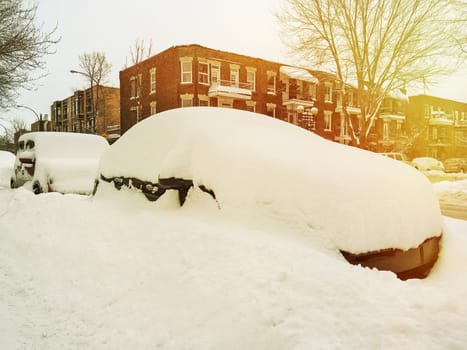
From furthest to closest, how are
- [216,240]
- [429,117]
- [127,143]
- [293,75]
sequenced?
[429,117], [293,75], [127,143], [216,240]

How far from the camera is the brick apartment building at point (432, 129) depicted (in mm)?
47281

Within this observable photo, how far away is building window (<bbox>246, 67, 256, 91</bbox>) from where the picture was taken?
31.3 meters

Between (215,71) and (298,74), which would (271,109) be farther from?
(215,71)

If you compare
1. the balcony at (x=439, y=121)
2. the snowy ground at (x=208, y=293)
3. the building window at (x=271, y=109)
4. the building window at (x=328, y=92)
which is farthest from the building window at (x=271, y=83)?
the snowy ground at (x=208, y=293)

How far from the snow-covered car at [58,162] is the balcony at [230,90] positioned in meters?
19.8

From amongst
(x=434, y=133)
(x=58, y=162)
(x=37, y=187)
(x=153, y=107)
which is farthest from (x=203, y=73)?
(x=434, y=133)

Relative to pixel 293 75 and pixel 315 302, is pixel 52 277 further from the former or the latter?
pixel 293 75

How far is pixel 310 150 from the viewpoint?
3582 millimetres

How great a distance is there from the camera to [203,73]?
2853cm

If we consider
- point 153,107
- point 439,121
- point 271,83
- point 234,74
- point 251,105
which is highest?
point 234,74

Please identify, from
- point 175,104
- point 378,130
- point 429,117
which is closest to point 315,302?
point 175,104

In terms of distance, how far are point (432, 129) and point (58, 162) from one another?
5265 centimetres

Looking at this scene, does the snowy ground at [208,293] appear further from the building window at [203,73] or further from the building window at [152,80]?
the building window at [152,80]

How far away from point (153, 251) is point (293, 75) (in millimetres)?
32846
